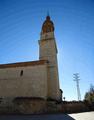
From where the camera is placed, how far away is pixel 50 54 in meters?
26.8

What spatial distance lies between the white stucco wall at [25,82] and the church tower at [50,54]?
213 centimetres

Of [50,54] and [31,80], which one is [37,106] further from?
[50,54]

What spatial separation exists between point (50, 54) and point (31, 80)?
7.02m

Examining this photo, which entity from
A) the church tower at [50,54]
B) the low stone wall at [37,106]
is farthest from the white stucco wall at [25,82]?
the church tower at [50,54]

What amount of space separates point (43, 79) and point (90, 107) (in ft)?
32.9

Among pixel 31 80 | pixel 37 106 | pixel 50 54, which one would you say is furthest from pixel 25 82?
pixel 50 54

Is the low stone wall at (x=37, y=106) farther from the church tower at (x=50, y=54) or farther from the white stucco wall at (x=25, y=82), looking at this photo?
the church tower at (x=50, y=54)

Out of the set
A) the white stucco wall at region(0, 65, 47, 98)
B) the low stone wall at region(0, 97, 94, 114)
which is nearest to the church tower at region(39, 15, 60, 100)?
the white stucco wall at region(0, 65, 47, 98)

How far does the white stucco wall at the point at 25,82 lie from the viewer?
22.3 m

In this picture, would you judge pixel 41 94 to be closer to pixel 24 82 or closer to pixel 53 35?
pixel 24 82

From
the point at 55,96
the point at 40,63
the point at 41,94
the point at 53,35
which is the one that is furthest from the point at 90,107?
the point at 53,35

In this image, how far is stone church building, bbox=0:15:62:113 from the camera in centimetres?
2234

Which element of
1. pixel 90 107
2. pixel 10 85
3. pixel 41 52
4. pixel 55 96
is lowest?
pixel 90 107

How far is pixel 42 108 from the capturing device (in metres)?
19.4
